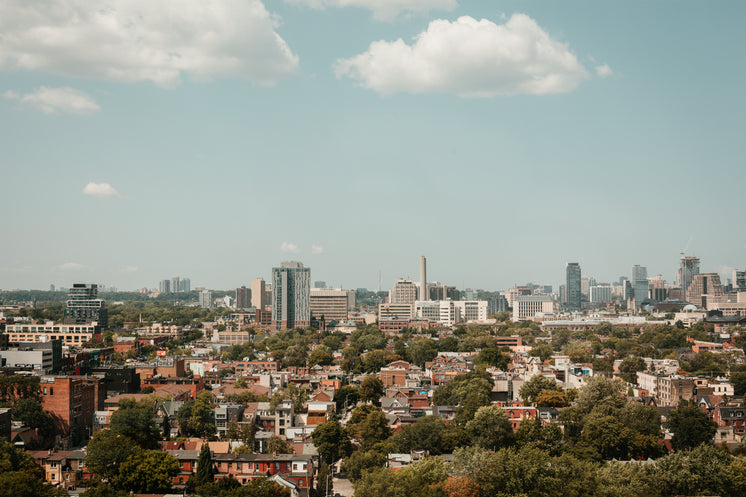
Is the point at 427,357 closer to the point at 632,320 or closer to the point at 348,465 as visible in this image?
the point at 348,465

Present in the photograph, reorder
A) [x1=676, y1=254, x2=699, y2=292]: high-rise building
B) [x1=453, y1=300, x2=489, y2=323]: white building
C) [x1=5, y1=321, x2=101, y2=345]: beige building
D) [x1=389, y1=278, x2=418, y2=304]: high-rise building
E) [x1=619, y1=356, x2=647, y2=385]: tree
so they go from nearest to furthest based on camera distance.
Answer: [x1=619, y1=356, x2=647, y2=385]: tree < [x1=5, y1=321, x2=101, y2=345]: beige building < [x1=389, y1=278, x2=418, y2=304]: high-rise building < [x1=453, y1=300, x2=489, y2=323]: white building < [x1=676, y1=254, x2=699, y2=292]: high-rise building

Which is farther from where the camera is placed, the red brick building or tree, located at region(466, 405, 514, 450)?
the red brick building

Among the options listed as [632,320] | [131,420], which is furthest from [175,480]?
[632,320]

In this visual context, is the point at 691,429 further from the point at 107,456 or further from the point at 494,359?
the point at 494,359

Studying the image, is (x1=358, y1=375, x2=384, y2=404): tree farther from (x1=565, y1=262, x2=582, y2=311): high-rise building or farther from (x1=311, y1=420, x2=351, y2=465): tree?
(x1=565, y1=262, x2=582, y2=311): high-rise building

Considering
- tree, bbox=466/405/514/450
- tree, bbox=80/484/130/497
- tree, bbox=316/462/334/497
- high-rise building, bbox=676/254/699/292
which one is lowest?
tree, bbox=316/462/334/497

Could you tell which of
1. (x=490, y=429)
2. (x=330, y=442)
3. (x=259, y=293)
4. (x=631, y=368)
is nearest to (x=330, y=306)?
(x=259, y=293)

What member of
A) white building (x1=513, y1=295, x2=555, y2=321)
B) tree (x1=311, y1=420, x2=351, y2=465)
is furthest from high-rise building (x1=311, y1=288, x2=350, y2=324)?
tree (x1=311, y1=420, x2=351, y2=465)
